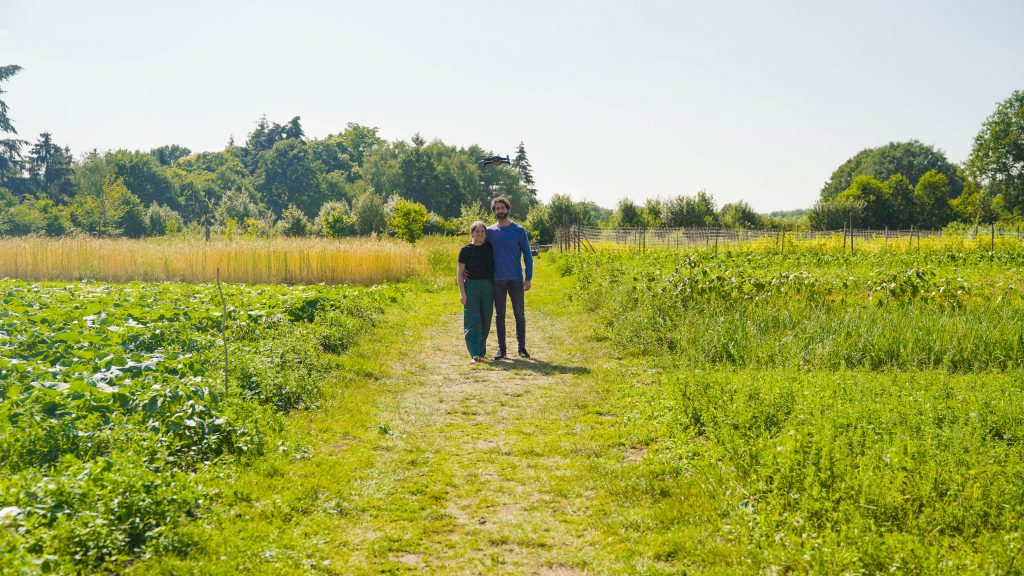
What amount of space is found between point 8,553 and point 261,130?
114m

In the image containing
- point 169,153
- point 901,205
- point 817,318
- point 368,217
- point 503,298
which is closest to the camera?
point 503,298

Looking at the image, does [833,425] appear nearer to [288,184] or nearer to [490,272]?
[490,272]

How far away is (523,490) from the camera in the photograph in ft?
13.9

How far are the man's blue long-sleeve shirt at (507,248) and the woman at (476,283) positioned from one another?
0.27 ft

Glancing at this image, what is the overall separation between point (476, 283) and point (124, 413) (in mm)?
4485

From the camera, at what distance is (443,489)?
425 centimetres

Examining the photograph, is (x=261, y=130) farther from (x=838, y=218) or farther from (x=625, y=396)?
(x=625, y=396)

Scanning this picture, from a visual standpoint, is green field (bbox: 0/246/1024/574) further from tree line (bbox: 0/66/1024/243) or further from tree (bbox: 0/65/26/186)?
tree (bbox: 0/65/26/186)

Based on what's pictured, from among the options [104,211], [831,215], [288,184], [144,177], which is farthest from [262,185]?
[831,215]

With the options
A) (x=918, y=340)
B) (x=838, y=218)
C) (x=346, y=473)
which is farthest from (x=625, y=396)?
(x=838, y=218)

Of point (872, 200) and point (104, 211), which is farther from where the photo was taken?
point (872, 200)

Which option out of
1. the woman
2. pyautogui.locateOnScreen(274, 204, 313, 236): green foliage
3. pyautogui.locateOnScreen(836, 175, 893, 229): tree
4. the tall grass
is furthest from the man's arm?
pyautogui.locateOnScreen(836, 175, 893, 229): tree

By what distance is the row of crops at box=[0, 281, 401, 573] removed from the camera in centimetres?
309

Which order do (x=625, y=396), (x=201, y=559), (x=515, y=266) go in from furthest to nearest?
(x=515, y=266) < (x=625, y=396) < (x=201, y=559)
